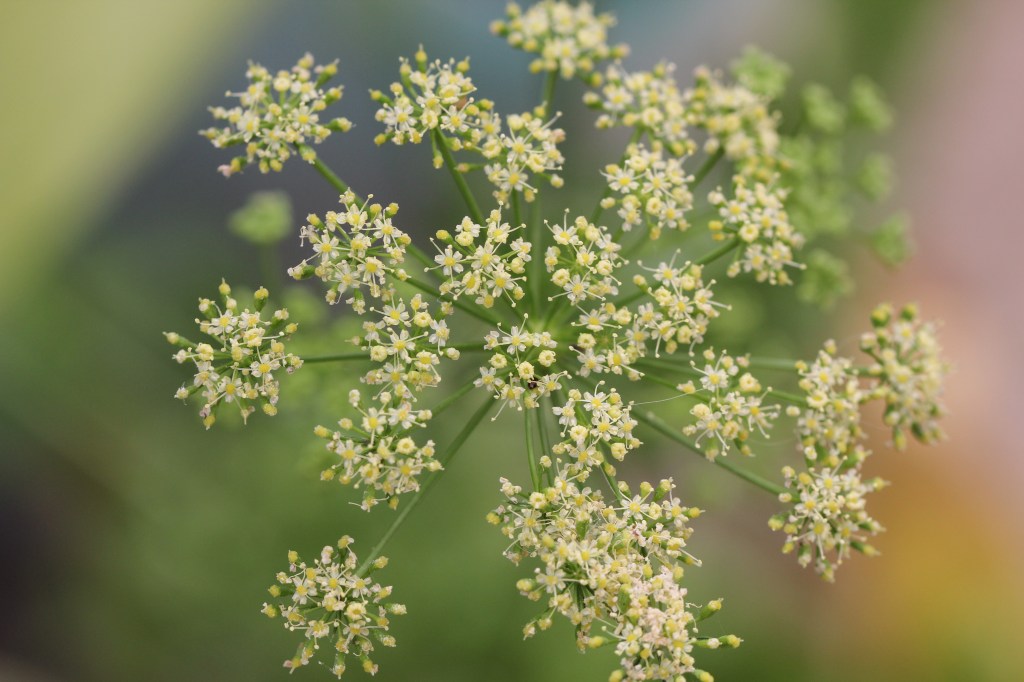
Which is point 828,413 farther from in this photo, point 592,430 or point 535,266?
point 535,266

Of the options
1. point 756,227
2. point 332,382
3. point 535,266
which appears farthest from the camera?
point 332,382

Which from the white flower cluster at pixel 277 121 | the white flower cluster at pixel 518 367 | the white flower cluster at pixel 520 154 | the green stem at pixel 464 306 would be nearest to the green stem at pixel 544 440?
the white flower cluster at pixel 518 367

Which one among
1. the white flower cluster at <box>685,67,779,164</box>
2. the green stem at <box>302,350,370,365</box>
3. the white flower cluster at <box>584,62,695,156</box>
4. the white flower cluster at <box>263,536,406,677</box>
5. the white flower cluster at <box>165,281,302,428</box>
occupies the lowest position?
the white flower cluster at <box>263,536,406,677</box>

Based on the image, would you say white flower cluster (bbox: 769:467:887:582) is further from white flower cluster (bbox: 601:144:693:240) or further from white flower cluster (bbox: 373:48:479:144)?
white flower cluster (bbox: 373:48:479:144)

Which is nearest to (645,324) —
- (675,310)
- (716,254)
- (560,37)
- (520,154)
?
(675,310)

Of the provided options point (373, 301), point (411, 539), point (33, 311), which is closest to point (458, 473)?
point (411, 539)

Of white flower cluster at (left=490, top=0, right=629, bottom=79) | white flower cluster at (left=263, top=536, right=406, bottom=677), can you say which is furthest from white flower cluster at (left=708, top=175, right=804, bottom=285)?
white flower cluster at (left=263, top=536, right=406, bottom=677)

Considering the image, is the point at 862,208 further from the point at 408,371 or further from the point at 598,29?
the point at 408,371
